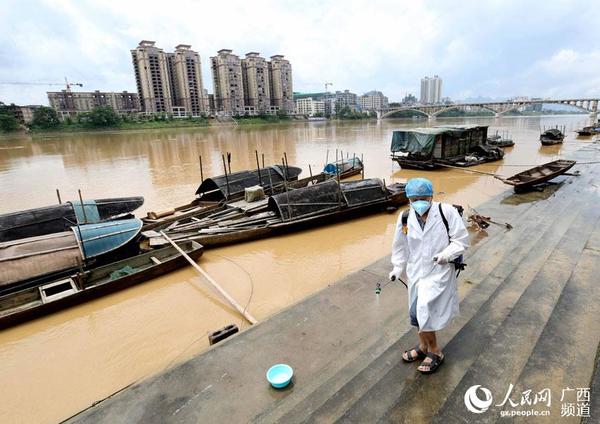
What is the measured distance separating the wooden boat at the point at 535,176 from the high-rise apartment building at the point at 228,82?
102077 mm

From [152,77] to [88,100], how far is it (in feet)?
108

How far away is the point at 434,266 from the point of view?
275cm

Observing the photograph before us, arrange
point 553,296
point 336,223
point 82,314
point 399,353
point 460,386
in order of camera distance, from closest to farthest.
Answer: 1. point 460,386
2. point 399,353
3. point 553,296
4. point 82,314
5. point 336,223

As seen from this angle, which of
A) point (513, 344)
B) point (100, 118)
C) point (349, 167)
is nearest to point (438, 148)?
point (349, 167)

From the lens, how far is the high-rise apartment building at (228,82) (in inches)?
4198

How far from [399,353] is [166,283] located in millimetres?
5857

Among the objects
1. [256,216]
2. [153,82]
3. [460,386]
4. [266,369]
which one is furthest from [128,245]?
[153,82]

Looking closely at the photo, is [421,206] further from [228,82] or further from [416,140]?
[228,82]

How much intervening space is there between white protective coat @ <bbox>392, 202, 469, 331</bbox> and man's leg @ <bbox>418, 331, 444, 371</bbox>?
0.29 meters

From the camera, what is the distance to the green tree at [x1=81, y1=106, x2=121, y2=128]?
196ft

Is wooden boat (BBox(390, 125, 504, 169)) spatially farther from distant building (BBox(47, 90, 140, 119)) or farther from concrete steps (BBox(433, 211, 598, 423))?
distant building (BBox(47, 90, 140, 119))

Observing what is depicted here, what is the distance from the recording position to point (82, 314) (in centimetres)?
641

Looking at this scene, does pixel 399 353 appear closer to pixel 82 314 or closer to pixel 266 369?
pixel 266 369

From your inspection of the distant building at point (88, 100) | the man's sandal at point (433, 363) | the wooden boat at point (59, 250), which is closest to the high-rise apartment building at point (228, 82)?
the distant building at point (88, 100)
